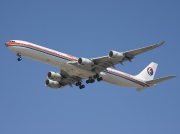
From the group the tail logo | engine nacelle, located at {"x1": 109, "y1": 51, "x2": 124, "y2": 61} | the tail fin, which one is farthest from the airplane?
the tail logo

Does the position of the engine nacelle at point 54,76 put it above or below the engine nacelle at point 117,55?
below

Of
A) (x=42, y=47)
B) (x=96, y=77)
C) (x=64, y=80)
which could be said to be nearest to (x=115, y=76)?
(x=96, y=77)

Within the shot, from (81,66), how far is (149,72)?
17560mm

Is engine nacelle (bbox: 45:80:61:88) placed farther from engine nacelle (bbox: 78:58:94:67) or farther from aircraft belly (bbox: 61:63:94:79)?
engine nacelle (bbox: 78:58:94:67)

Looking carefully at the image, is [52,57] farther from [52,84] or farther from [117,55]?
[52,84]

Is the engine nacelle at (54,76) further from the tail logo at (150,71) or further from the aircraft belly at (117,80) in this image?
the tail logo at (150,71)

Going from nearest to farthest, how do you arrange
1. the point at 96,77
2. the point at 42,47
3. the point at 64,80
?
the point at 42,47
the point at 96,77
the point at 64,80

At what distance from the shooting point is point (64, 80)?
2544 inches

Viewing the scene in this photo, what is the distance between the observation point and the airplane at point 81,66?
55.8m

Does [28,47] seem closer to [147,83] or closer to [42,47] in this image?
[42,47]

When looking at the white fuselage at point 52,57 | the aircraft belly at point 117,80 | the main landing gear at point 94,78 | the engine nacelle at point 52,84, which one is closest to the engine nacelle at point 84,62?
the white fuselage at point 52,57

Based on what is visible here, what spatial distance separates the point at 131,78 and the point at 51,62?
14779 millimetres

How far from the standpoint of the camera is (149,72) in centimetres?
7144

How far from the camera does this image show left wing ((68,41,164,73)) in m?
55.3
